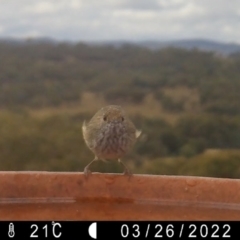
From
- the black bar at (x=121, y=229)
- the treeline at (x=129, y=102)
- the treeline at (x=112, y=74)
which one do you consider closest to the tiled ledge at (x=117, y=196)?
the black bar at (x=121, y=229)

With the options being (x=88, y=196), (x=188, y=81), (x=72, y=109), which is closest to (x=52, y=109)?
(x=72, y=109)

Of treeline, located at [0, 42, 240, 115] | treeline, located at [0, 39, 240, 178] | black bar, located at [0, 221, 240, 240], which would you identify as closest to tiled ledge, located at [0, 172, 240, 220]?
black bar, located at [0, 221, 240, 240]

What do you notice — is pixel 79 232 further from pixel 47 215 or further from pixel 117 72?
pixel 117 72

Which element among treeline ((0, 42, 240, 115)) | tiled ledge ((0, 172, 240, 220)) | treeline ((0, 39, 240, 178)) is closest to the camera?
tiled ledge ((0, 172, 240, 220))

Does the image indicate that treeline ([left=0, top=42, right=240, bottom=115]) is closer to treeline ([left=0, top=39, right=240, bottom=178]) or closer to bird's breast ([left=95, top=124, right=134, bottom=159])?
treeline ([left=0, top=39, right=240, bottom=178])

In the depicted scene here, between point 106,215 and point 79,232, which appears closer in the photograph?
point 79,232

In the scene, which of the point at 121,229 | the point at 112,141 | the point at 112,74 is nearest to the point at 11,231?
the point at 121,229

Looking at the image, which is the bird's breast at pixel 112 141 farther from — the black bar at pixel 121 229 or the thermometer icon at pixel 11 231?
the thermometer icon at pixel 11 231
